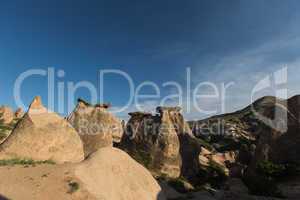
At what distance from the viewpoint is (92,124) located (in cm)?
2830

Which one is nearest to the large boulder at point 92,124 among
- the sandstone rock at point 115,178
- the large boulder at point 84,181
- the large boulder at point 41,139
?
the large boulder at point 41,139

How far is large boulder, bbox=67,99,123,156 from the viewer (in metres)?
26.9

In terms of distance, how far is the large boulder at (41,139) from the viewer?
15633mm

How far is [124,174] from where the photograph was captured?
40.3ft

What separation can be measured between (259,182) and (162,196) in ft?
27.9

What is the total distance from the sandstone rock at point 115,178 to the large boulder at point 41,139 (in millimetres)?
5233

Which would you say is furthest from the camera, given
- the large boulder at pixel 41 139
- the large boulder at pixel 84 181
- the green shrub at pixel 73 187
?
the large boulder at pixel 41 139

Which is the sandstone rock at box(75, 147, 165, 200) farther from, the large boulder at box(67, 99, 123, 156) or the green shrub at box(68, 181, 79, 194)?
the large boulder at box(67, 99, 123, 156)

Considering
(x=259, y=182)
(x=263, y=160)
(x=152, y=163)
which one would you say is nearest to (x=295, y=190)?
(x=259, y=182)

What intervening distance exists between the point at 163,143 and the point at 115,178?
12850 mm

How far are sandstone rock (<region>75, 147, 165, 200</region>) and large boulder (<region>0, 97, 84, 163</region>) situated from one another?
5233 mm

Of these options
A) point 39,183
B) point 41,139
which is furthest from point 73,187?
point 41,139

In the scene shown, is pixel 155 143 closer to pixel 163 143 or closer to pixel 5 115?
pixel 163 143

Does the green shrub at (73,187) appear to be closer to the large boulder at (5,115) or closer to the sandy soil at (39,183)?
the sandy soil at (39,183)
